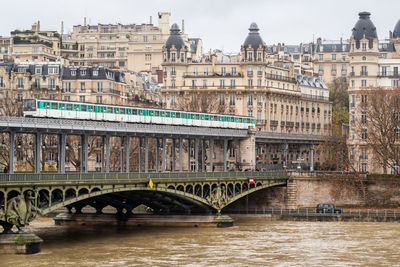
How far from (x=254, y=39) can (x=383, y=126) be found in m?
27.3

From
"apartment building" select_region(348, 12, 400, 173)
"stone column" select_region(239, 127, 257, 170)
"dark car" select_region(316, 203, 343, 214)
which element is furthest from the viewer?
"apartment building" select_region(348, 12, 400, 173)

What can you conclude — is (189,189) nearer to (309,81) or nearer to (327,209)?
(327,209)

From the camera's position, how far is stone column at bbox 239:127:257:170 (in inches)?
4141

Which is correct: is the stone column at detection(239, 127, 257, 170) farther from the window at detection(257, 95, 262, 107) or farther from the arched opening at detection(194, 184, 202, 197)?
the window at detection(257, 95, 262, 107)

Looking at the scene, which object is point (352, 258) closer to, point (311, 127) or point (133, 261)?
point (133, 261)

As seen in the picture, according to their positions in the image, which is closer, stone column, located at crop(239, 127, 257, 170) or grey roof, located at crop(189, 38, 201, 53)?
stone column, located at crop(239, 127, 257, 170)

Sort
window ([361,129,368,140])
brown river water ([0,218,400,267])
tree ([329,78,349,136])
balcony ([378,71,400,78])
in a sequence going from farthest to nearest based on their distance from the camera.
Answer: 1. tree ([329,78,349,136])
2. balcony ([378,71,400,78])
3. window ([361,129,368,140])
4. brown river water ([0,218,400,267])

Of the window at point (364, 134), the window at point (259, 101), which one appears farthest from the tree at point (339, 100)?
the window at point (364, 134)

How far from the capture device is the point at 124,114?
9462 cm

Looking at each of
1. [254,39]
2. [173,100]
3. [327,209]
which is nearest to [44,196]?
[327,209]

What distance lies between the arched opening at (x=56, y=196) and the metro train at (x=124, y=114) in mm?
13911

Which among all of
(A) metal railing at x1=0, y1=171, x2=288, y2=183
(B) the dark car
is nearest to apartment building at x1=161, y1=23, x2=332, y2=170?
(A) metal railing at x1=0, y1=171, x2=288, y2=183

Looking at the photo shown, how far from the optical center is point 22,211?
211ft

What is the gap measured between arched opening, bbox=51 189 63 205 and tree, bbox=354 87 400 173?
39.5 metres
